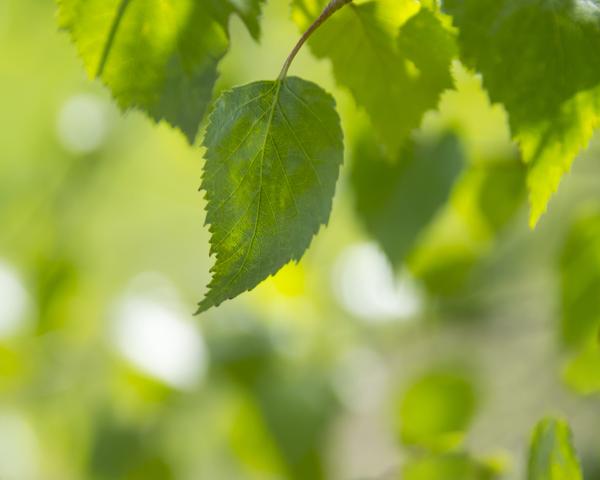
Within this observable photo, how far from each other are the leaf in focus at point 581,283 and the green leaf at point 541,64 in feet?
1.05

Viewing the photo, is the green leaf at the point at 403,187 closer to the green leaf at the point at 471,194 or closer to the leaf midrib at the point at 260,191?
the green leaf at the point at 471,194

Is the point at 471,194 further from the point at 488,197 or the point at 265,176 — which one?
the point at 265,176

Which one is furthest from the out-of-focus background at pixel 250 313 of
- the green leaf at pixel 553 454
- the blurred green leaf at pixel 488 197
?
the green leaf at pixel 553 454

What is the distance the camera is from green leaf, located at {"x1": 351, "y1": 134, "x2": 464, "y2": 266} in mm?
715

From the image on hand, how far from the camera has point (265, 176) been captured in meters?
0.36

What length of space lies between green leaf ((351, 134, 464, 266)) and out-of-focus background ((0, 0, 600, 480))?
17 mm

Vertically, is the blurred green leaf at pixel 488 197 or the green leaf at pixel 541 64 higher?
the blurred green leaf at pixel 488 197

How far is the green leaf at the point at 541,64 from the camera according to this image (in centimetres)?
37

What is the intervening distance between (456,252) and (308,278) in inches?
16.6

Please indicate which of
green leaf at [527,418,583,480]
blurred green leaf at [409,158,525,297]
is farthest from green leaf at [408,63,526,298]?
green leaf at [527,418,583,480]

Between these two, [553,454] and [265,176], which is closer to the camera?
[265,176]

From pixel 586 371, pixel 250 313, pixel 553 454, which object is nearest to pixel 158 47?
pixel 553 454

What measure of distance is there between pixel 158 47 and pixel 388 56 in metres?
0.11

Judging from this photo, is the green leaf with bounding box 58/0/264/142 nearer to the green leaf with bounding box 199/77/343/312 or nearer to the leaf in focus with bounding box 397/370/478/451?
the green leaf with bounding box 199/77/343/312
